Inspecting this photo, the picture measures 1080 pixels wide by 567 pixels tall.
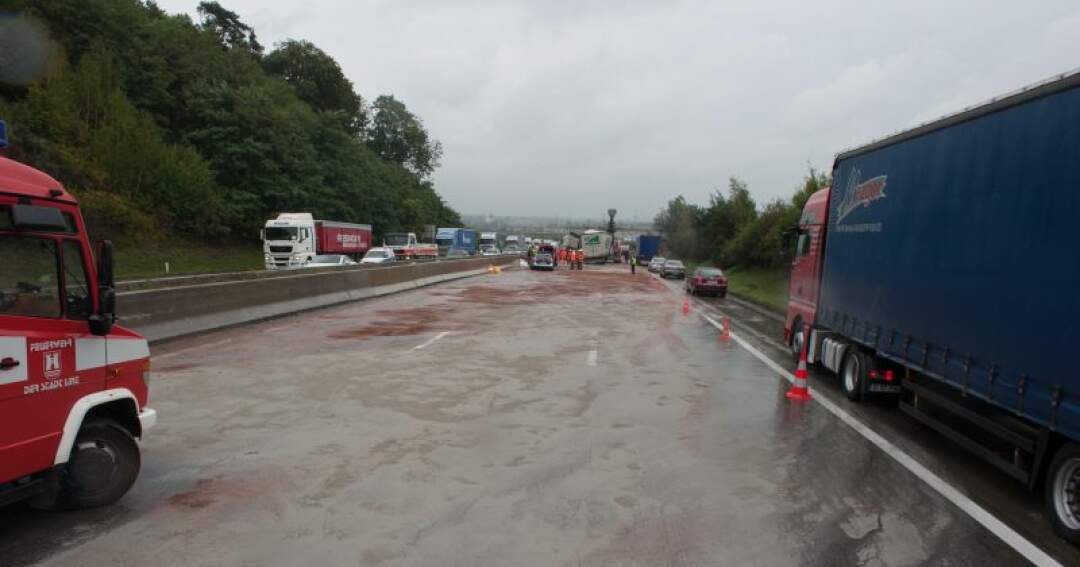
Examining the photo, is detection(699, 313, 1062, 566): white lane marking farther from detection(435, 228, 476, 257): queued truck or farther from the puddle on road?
detection(435, 228, 476, 257): queued truck

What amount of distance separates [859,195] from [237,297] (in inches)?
528

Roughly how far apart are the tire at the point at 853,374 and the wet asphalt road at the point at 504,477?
42 centimetres

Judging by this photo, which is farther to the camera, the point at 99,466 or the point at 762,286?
the point at 762,286

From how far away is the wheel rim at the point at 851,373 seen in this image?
9.71 meters

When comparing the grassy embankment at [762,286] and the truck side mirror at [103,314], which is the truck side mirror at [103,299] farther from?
the grassy embankment at [762,286]

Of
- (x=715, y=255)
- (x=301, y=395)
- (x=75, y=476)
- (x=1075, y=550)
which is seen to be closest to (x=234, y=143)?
(x=715, y=255)

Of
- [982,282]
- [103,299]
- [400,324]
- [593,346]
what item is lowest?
[400,324]

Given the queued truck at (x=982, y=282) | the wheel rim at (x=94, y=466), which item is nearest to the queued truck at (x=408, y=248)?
the queued truck at (x=982, y=282)

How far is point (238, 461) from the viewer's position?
6.28 m

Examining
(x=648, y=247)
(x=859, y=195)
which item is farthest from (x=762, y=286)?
(x=648, y=247)

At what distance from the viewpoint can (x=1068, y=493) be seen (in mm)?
5141

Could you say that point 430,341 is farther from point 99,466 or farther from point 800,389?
point 99,466

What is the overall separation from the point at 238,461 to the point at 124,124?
39284 millimetres

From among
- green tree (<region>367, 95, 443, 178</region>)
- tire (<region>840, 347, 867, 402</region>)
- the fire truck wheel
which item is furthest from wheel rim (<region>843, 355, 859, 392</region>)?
green tree (<region>367, 95, 443, 178</region>)
